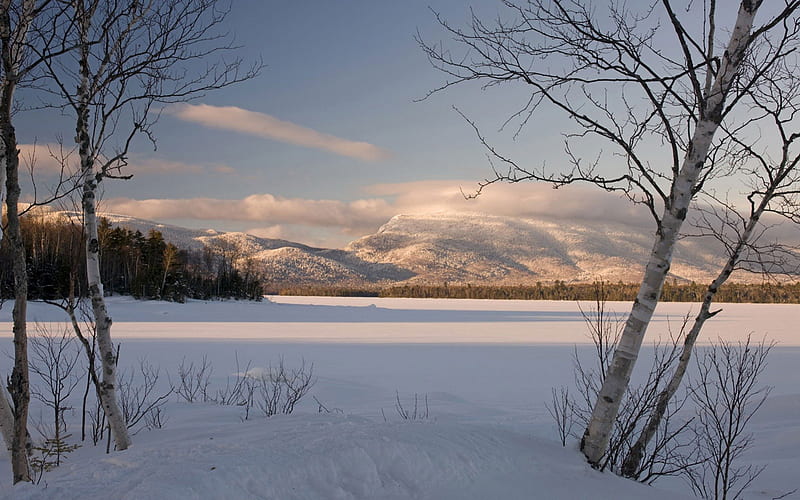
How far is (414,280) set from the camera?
190 metres

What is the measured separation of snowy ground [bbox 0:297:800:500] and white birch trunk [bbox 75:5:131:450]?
0.43 metres

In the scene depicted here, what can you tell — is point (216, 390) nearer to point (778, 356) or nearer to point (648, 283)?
point (648, 283)

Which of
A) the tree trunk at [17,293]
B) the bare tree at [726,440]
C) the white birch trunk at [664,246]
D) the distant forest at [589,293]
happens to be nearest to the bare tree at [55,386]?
the tree trunk at [17,293]

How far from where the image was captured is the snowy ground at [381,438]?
8.38 ft

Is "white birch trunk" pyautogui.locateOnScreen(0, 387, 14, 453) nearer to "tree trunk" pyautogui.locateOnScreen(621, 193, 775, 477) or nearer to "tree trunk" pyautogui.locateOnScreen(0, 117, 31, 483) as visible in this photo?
"tree trunk" pyautogui.locateOnScreen(0, 117, 31, 483)

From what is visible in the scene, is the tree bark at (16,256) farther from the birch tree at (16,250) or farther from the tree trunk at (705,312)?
the tree trunk at (705,312)

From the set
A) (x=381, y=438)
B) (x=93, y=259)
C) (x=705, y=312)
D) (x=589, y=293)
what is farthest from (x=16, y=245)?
(x=589, y=293)

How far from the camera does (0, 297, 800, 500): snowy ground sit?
101 inches

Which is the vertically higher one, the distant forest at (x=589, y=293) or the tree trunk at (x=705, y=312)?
the tree trunk at (x=705, y=312)

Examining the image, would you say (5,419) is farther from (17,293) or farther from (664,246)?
(664,246)

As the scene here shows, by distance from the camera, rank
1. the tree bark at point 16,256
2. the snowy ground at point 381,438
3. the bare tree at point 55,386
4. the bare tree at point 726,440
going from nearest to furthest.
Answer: the snowy ground at point 381,438 < the tree bark at point 16,256 < the bare tree at point 726,440 < the bare tree at point 55,386

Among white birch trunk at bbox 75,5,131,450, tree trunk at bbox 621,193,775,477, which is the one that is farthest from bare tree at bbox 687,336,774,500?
white birch trunk at bbox 75,5,131,450

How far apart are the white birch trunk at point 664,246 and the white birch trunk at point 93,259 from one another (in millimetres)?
3575

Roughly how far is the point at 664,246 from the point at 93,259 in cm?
427
